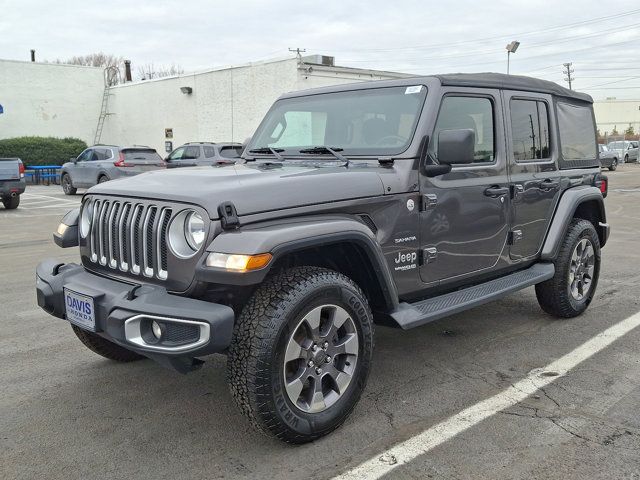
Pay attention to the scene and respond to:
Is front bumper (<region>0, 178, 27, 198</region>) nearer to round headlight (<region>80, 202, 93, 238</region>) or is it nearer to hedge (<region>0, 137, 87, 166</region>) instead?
round headlight (<region>80, 202, 93, 238</region>)

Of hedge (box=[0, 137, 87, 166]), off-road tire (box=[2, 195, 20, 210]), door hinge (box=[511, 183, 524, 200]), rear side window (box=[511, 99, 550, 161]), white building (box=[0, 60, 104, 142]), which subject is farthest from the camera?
white building (box=[0, 60, 104, 142])

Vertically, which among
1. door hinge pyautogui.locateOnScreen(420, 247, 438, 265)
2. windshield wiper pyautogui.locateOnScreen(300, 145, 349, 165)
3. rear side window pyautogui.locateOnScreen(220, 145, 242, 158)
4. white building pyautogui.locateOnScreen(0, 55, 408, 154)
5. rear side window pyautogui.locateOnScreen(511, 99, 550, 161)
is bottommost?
door hinge pyautogui.locateOnScreen(420, 247, 438, 265)

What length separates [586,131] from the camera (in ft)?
18.7

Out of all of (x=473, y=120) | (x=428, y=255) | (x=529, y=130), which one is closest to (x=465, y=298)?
(x=428, y=255)

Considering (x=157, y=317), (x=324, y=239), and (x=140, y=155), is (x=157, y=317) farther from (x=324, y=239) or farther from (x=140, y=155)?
(x=140, y=155)

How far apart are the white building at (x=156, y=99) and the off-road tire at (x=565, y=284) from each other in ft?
53.8

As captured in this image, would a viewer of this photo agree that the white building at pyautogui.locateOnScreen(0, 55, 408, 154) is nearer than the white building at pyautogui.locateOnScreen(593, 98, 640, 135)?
Yes

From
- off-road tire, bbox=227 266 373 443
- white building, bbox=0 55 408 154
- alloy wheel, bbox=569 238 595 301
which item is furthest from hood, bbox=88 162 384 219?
white building, bbox=0 55 408 154

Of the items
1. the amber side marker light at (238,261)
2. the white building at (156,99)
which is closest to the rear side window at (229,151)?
the white building at (156,99)

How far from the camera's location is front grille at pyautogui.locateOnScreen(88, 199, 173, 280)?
3.11 metres

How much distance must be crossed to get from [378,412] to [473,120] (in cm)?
214

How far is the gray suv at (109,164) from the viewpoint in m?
18.5

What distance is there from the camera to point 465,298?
4.10m

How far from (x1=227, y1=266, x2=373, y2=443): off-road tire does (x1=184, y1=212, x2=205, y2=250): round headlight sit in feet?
1.26
